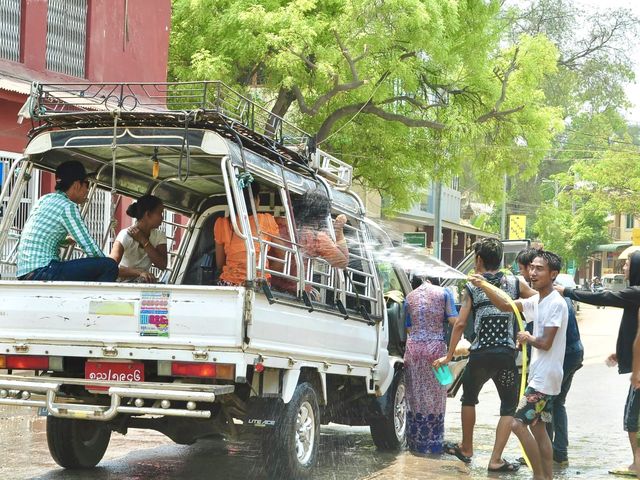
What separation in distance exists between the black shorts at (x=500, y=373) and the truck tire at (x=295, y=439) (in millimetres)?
1612

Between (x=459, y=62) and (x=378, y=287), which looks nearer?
(x=378, y=287)

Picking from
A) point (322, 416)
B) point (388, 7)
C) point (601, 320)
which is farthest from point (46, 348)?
point (601, 320)

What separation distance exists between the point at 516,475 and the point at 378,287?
76.8 inches

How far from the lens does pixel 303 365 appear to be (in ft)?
25.2

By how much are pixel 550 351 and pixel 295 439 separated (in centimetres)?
201

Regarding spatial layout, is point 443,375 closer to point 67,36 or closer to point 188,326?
point 188,326

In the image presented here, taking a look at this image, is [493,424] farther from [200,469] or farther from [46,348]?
[46,348]

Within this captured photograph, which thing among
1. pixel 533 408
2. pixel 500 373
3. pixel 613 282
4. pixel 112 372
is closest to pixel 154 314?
pixel 112 372

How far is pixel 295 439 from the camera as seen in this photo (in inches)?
296

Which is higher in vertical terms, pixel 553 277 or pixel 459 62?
pixel 459 62

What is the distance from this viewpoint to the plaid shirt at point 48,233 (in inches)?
307

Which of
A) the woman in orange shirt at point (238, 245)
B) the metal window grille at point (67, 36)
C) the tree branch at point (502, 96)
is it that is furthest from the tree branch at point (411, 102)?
the woman in orange shirt at point (238, 245)

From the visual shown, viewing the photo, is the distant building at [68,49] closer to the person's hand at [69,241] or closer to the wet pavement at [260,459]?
the wet pavement at [260,459]

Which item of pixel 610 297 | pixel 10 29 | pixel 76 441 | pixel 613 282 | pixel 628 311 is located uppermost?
pixel 10 29
